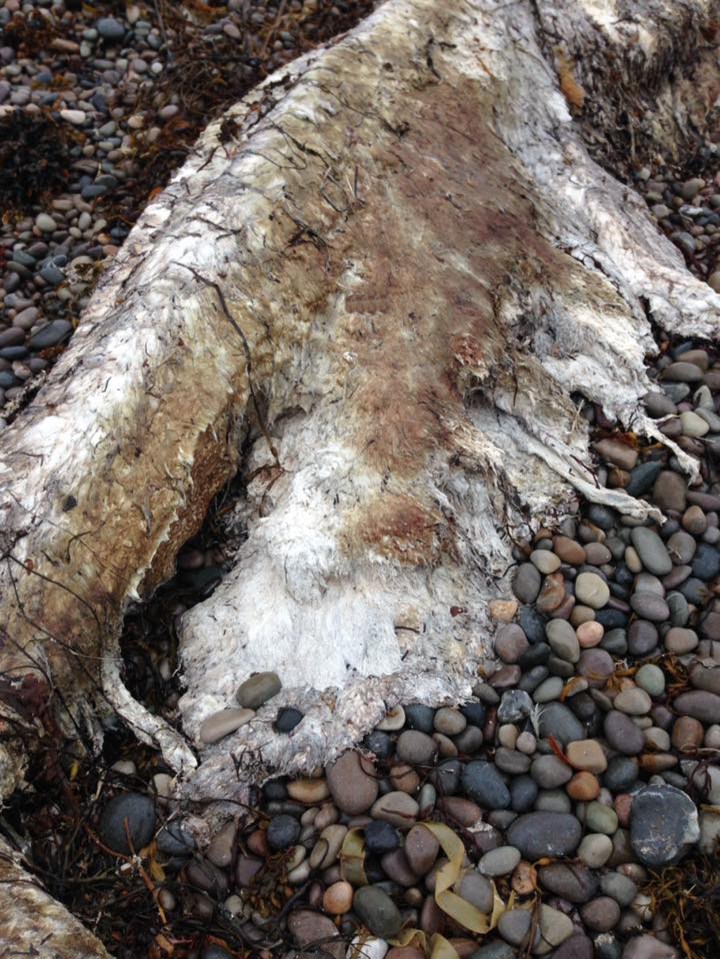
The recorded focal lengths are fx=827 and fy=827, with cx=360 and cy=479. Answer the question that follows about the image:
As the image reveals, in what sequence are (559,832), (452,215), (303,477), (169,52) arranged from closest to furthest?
1. (559,832)
2. (303,477)
3. (452,215)
4. (169,52)

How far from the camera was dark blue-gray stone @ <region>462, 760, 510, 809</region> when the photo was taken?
280 cm

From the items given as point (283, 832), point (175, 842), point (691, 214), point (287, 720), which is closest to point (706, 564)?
point (287, 720)

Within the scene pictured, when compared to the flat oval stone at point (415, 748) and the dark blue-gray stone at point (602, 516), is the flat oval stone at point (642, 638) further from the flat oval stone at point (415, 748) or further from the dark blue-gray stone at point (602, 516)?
the flat oval stone at point (415, 748)

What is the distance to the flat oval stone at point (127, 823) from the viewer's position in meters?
2.76

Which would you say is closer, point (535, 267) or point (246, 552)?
point (246, 552)

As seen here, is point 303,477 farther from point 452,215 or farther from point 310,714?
point 452,215

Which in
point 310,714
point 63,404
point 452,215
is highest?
point 63,404

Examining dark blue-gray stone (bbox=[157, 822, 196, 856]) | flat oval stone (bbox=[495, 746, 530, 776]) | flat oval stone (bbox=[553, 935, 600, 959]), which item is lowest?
flat oval stone (bbox=[553, 935, 600, 959])

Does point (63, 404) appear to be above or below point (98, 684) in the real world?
above

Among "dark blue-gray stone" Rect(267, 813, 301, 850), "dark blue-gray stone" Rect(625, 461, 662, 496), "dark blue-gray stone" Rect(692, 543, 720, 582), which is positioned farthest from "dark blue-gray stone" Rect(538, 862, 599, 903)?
"dark blue-gray stone" Rect(625, 461, 662, 496)

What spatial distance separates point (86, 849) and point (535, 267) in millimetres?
3276

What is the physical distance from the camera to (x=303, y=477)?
135 inches

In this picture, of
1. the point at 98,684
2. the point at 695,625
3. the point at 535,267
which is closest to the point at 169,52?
the point at 535,267

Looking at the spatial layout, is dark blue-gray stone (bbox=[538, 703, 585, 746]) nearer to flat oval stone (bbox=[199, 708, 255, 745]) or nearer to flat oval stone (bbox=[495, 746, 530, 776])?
flat oval stone (bbox=[495, 746, 530, 776])
